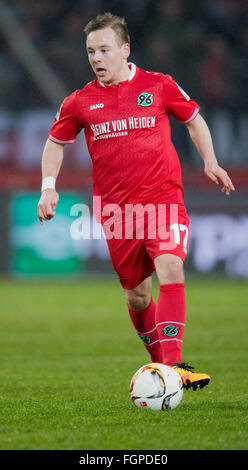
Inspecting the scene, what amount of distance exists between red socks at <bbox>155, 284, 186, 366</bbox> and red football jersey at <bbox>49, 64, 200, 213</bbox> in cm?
55

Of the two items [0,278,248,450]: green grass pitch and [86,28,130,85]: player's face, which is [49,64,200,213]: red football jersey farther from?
[0,278,248,450]: green grass pitch

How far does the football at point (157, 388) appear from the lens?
4.07m

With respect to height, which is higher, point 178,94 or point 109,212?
point 178,94

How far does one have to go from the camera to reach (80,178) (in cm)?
1634

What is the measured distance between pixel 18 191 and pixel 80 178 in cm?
126

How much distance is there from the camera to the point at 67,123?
489cm

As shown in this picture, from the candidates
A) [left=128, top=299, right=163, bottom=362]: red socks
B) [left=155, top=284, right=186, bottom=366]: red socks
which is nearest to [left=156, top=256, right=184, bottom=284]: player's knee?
[left=155, top=284, right=186, bottom=366]: red socks

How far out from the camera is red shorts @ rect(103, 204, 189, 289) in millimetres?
4535

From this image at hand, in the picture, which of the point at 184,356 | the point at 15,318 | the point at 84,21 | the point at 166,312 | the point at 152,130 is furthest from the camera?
the point at 84,21

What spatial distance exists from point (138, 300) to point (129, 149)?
0.98 metres

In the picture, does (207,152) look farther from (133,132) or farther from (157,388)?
(157,388)
